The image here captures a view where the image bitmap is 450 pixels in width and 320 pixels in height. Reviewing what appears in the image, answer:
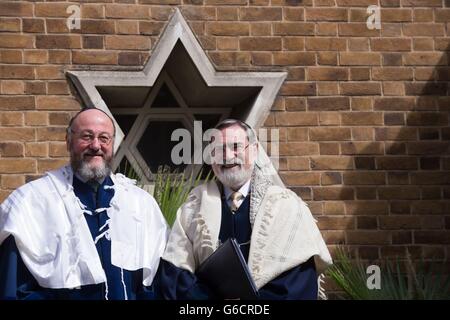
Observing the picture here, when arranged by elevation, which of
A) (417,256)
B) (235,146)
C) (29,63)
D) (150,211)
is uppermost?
(29,63)

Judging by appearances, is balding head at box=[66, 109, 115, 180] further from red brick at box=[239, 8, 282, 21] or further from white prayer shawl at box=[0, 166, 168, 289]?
red brick at box=[239, 8, 282, 21]

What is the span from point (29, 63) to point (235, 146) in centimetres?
192

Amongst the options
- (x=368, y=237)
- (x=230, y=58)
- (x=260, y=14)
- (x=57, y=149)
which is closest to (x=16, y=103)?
(x=57, y=149)

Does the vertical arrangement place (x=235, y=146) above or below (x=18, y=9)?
below

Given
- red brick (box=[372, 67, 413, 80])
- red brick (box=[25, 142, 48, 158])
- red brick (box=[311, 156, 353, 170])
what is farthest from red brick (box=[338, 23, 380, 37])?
red brick (box=[25, 142, 48, 158])

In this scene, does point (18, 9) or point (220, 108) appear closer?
point (18, 9)

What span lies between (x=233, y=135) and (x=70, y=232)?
89 cm

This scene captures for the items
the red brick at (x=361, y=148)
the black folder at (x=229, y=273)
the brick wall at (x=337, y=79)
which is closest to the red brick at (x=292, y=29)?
the brick wall at (x=337, y=79)

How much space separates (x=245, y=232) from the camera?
4.65 metres

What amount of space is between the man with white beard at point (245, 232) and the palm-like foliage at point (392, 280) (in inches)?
51.0

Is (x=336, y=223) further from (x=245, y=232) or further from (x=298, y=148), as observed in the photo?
(x=245, y=232)

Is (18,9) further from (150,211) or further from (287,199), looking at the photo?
(287,199)
